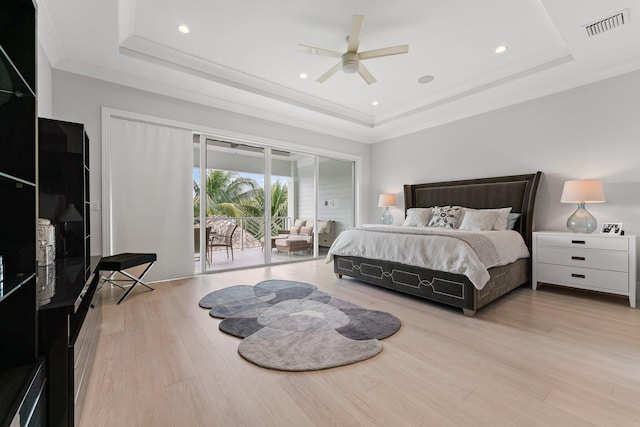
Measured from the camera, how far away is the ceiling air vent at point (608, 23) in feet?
7.93

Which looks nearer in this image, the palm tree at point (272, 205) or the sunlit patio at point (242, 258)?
the sunlit patio at point (242, 258)

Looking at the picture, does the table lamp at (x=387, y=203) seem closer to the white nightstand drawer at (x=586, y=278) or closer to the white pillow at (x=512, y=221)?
the white pillow at (x=512, y=221)

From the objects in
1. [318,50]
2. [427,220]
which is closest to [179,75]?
[318,50]

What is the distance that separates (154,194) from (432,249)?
3634mm

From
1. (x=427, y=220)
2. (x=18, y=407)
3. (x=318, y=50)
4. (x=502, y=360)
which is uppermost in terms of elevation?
(x=318, y=50)

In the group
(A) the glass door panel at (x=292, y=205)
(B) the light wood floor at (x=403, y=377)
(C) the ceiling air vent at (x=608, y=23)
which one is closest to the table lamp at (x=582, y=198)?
(B) the light wood floor at (x=403, y=377)

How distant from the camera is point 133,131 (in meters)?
3.59

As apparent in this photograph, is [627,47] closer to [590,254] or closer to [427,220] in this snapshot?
[590,254]

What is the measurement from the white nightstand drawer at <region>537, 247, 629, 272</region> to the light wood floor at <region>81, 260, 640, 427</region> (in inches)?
20.8

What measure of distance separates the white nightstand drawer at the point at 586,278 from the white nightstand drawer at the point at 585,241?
262 millimetres

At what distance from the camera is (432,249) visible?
2900mm

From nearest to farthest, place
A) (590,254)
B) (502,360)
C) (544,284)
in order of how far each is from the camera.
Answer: (502,360) → (590,254) → (544,284)

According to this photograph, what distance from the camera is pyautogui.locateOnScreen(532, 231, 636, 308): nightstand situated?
2.87 metres

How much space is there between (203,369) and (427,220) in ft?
13.4
